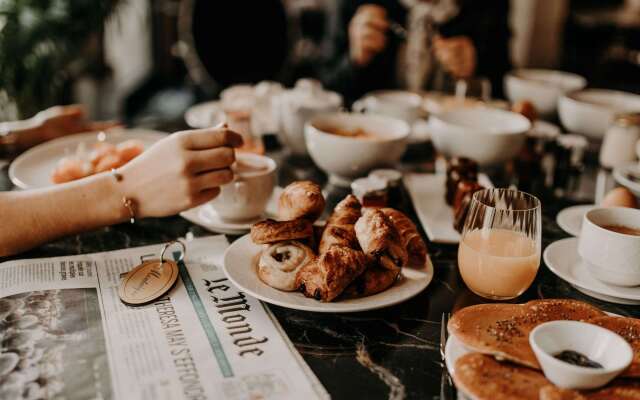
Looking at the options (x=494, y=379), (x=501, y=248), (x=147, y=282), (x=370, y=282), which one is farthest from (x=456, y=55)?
(x=494, y=379)

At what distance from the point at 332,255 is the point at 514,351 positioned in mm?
317

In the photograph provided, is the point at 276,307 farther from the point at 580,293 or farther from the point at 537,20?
the point at 537,20

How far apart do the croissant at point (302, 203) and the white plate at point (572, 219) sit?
60cm

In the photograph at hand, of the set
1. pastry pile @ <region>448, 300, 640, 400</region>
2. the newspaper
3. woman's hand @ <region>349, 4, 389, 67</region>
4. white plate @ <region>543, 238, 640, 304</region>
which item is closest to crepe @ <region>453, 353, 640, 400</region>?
pastry pile @ <region>448, 300, 640, 400</region>

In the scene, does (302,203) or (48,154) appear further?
(48,154)

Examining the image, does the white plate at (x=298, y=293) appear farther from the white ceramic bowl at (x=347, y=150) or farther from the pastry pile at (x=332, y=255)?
the white ceramic bowl at (x=347, y=150)

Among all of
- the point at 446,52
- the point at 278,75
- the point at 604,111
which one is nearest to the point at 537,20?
the point at 278,75

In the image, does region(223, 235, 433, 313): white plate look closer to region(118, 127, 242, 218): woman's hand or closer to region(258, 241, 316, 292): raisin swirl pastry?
region(258, 241, 316, 292): raisin swirl pastry

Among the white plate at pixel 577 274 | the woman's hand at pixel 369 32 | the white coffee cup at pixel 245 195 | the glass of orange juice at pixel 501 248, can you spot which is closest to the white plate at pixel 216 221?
the white coffee cup at pixel 245 195

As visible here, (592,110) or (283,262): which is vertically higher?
(592,110)

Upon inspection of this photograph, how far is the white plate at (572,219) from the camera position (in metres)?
1.32

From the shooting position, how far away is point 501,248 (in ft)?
3.29

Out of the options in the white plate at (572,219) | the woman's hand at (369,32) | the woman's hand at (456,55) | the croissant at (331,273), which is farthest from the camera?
the woman's hand at (369,32)

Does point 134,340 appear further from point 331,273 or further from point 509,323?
point 509,323
